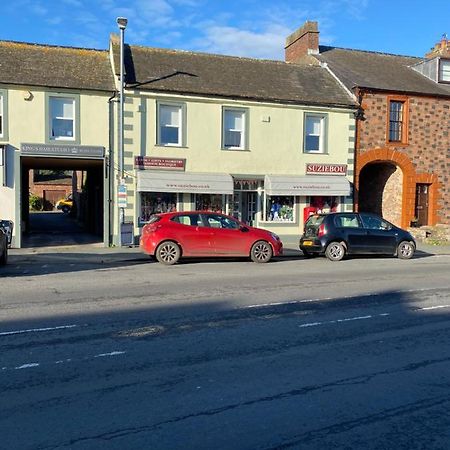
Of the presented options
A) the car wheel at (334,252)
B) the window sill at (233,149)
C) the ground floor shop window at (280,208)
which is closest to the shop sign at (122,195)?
the window sill at (233,149)

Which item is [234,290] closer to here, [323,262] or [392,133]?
[323,262]

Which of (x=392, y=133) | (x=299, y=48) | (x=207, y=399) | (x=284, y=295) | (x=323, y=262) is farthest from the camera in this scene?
(x=299, y=48)

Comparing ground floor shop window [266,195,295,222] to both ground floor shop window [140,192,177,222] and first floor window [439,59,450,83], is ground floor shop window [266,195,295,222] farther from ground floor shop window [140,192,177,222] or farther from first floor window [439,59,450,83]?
first floor window [439,59,450,83]

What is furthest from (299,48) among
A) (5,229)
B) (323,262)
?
(5,229)

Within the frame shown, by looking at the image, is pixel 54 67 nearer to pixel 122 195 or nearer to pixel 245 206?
pixel 122 195

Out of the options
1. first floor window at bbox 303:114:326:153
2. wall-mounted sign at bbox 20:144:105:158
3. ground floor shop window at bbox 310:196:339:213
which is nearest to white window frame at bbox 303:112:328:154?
first floor window at bbox 303:114:326:153

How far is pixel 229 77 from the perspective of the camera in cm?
2206

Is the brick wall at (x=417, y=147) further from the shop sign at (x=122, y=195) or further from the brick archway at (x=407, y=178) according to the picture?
the shop sign at (x=122, y=195)

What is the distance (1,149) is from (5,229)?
213 inches

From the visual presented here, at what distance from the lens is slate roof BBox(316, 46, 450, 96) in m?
23.6

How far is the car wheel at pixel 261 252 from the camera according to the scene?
15705 millimetres

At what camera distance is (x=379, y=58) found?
27266 mm

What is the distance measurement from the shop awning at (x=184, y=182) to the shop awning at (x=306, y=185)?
1.79 meters

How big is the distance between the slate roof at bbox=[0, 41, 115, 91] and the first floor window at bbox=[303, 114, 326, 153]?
8254 millimetres
